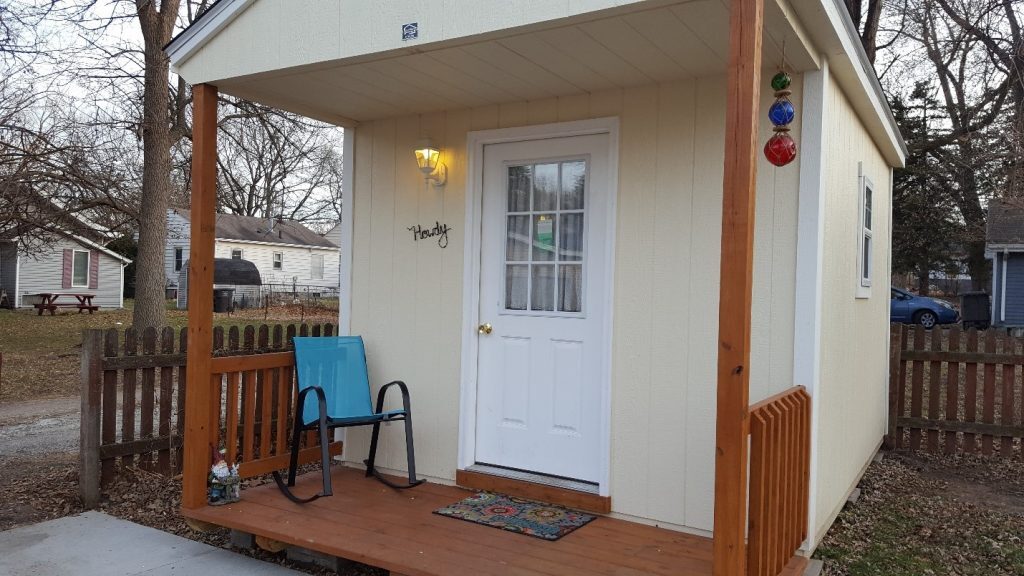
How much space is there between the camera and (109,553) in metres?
3.57

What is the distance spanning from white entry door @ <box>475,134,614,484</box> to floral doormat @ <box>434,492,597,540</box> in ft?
0.81

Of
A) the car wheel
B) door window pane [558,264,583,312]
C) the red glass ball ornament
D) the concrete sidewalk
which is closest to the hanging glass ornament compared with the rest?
the red glass ball ornament

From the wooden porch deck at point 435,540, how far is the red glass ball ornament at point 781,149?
1.69 metres

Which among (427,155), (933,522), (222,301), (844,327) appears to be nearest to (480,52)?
(427,155)

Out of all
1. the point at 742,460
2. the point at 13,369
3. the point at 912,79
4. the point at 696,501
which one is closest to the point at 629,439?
the point at 696,501

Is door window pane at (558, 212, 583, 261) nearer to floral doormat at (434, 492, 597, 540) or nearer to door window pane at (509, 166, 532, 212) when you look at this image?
door window pane at (509, 166, 532, 212)

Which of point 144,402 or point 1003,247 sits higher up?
point 1003,247

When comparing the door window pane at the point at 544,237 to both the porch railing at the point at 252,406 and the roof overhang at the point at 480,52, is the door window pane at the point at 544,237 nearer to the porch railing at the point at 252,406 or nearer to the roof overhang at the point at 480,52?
the roof overhang at the point at 480,52

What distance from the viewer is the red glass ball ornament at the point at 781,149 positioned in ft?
9.73

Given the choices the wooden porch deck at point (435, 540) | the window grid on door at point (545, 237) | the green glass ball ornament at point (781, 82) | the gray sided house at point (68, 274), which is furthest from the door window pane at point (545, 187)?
the gray sided house at point (68, 274)

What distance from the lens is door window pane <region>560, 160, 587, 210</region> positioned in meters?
4.03

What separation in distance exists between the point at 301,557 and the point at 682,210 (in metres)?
2.52

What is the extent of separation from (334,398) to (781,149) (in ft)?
9.15

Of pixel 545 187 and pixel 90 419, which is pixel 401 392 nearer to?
pixel 545 187
